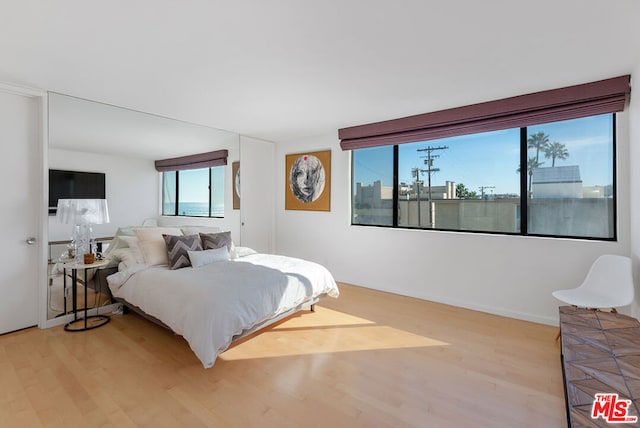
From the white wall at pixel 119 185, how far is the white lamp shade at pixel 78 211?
8.6 inches

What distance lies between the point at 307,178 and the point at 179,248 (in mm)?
2566

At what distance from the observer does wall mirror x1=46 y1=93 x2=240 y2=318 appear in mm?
3188

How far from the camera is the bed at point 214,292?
7.48 feet

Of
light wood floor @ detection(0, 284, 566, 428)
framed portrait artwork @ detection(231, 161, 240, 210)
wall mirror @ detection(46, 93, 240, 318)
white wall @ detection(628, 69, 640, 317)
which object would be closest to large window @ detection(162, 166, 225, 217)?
wall mirror @ detection(46, 93, 240, 318)

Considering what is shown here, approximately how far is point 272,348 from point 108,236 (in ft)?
7.77

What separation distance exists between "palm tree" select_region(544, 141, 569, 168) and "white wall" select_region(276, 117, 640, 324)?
0.44 meters

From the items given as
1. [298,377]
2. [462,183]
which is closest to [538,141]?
[462,183]

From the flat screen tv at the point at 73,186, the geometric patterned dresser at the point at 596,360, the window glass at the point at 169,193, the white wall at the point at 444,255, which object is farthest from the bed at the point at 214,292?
the geometric patterned dresser at the point at 596,360

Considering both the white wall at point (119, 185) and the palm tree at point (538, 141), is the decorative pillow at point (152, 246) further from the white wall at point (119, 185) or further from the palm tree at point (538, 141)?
the palm tree at point (538, 141)

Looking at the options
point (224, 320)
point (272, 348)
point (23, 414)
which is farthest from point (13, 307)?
point (272, 348)

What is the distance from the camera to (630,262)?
2570mm

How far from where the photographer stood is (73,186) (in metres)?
3.23

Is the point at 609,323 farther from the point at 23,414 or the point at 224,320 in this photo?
the point at 23,414

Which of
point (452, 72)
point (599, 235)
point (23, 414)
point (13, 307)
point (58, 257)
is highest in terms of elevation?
point (452, 72)
